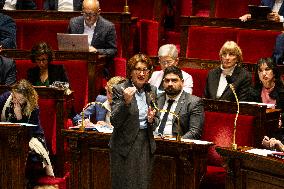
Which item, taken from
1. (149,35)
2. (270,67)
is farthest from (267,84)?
(149,35)

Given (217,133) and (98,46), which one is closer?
(217,133)

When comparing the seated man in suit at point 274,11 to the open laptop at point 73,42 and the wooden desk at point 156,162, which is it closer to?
the open laptop at point 73,42

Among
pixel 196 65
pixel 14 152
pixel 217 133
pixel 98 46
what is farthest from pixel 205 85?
pixel 14 152

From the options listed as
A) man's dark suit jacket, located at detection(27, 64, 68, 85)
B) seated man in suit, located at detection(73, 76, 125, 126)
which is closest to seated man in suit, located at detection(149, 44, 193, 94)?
seated man in suit, located at detection(73, 76, 125, 126)

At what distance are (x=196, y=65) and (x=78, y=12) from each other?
24.0 inches

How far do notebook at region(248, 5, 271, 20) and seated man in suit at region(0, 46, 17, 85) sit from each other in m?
0.86

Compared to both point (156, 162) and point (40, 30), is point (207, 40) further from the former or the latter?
point (156, 162)

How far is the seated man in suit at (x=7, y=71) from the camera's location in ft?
7.80

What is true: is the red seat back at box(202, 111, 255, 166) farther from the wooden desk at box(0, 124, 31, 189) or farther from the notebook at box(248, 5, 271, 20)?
the notebook at box(248, 5, 271, 20)

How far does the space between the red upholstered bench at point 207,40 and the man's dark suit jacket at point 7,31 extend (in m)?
0.66

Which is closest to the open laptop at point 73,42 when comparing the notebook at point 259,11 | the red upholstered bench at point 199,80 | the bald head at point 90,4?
the bald head at point 90,4

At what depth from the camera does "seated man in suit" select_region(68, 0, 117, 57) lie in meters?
2.59

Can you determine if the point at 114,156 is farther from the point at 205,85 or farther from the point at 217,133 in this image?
the point at 205,85

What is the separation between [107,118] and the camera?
2.13 meters
